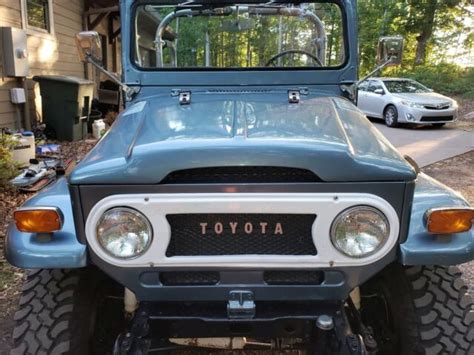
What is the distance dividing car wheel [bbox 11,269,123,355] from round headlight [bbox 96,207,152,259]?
0.48 m

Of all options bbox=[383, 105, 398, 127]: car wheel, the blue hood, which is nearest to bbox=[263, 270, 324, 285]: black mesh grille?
the blue hood

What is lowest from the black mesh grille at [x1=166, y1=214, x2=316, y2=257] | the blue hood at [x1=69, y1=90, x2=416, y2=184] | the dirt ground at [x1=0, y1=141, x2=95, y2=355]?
→ the dirt ground at [x1=0, y1=141, x2=95, y2=355]

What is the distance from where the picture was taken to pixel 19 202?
533 centimetres

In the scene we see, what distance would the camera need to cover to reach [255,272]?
Result: 1884 millimetres

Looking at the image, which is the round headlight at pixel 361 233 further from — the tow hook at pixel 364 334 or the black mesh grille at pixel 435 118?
the black mesh grille at pixel 435 118

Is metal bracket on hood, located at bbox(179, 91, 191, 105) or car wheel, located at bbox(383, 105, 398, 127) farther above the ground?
metal bracket on hood, located at bbox(179, 91, 191, 105)

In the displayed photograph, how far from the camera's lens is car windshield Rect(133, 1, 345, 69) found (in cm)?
325

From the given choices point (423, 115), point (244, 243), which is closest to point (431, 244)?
point (244, 243)

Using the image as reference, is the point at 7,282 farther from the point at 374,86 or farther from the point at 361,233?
the point at 374,86

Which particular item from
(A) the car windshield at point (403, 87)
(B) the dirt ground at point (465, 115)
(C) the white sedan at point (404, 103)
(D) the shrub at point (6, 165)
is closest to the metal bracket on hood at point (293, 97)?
(D) the shrub at point (6, 165)

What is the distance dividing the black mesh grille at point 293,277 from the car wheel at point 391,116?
1228 centimetres

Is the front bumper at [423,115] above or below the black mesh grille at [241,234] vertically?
below

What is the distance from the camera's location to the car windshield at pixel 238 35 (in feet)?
10.6

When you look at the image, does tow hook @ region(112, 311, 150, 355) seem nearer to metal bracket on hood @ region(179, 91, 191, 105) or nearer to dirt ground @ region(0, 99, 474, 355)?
metal bracket on hood @ region(179, 91, 191, 105)
